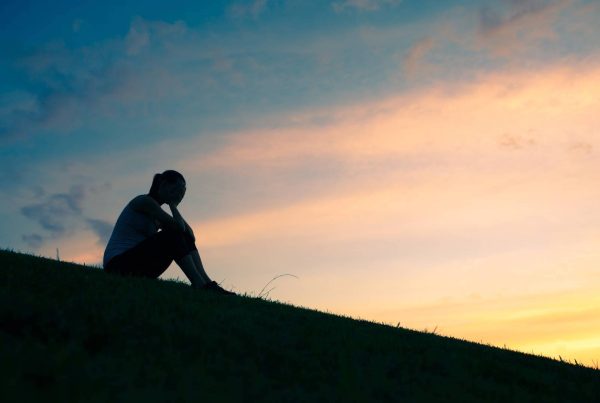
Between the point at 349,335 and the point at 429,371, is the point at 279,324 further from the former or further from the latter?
the point at 429,371

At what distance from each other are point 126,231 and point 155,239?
2.30 ft

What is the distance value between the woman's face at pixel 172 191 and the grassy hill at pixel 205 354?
1.59m

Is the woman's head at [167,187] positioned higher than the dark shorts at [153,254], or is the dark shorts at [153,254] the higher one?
the woman's head at [167,187]

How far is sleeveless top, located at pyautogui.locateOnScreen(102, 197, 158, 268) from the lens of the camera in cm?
1100

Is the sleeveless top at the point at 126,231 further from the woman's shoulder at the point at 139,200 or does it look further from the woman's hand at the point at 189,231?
the woman's hand at the point at 189,231

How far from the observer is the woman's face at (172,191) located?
1098 cm

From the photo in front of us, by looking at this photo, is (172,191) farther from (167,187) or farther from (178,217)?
(178,217)

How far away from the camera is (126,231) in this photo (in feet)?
36.1

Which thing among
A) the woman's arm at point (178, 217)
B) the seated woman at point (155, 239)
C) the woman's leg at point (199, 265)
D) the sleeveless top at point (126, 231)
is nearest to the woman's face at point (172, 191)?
the seated woman at point (155, 239)

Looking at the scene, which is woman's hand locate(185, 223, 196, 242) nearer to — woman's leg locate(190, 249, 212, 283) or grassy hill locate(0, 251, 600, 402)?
woman's leg locate(190, 249, 212, 283)

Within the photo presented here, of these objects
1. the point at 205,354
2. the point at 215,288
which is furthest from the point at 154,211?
the point at 205,354

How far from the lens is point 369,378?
6957mm

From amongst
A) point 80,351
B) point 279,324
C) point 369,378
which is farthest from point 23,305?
point 369,378

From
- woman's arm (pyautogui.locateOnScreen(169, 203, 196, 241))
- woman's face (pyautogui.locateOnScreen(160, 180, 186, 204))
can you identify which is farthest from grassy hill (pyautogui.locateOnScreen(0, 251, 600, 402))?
woman's face (pyautogui.locateOnScreen(160, 180, 186, 204))
